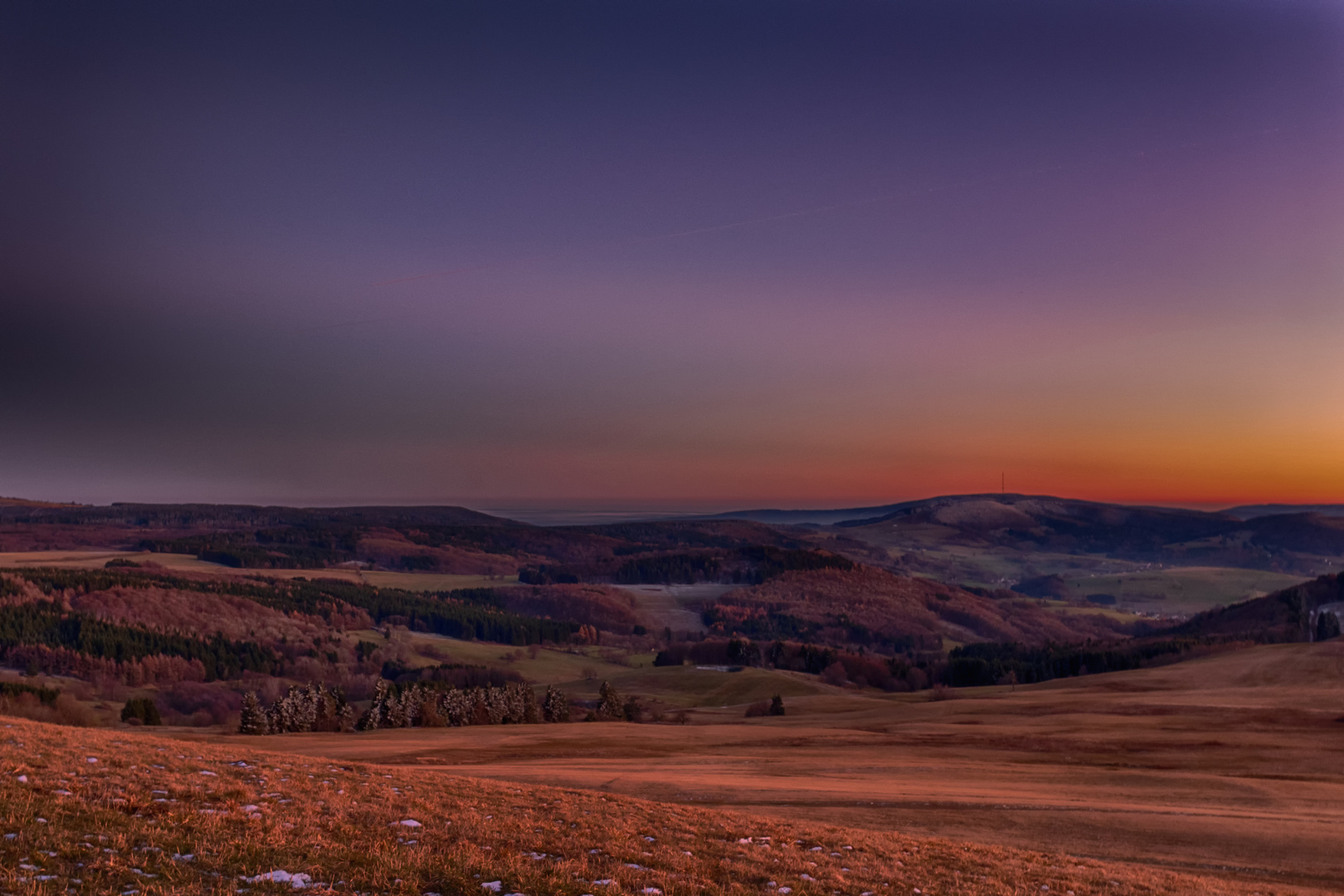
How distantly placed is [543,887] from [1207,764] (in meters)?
65.2

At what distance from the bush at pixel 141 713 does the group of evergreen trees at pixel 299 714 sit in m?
16.3

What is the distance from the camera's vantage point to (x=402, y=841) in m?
17.4

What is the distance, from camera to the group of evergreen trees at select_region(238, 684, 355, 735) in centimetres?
8888

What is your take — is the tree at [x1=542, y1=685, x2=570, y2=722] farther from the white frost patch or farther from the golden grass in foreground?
the white frost patch

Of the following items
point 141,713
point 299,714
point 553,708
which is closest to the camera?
point 299,714

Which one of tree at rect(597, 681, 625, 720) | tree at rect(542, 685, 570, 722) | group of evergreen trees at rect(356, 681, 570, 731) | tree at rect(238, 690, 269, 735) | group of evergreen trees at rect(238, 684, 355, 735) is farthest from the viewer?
tree at rect(542, 685, 570, 722)

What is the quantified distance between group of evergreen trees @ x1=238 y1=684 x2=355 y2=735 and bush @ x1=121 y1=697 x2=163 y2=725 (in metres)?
16.3

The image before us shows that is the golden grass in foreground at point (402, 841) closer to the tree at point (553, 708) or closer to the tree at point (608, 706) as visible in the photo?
the tree at point (608, 706)

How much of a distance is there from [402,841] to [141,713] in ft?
375

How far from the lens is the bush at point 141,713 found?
10438 centimetres

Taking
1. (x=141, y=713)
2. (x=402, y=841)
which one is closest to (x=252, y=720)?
(x=141, y=713)

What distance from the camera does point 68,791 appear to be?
18.0m

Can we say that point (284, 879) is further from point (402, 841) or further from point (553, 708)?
point (553, 708)

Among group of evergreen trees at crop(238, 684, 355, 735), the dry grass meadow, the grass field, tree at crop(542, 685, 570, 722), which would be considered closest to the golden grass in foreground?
the dry grass meadow
